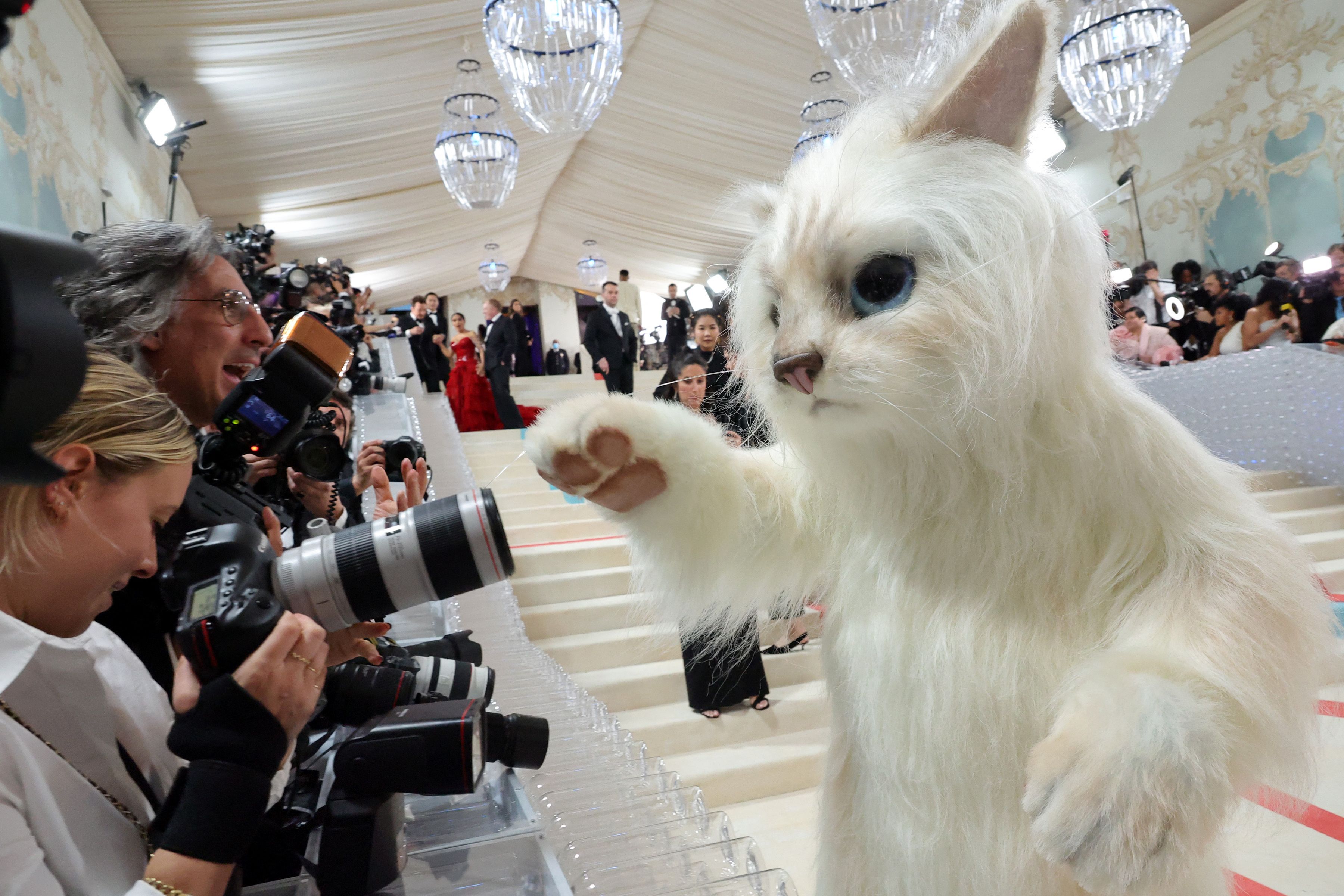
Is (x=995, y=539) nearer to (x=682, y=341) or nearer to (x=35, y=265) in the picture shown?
(x=35, y=265)

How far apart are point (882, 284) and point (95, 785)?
950mm

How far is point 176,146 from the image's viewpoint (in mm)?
5469

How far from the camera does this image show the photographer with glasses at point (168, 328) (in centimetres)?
127

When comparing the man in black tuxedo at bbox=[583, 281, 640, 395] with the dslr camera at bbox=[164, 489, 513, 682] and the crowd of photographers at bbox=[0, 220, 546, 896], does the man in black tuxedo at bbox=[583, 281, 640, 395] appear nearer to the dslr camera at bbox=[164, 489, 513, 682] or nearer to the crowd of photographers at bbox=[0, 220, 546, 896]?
the crowd of photographers at bbox=[0, 220, 546, 896]

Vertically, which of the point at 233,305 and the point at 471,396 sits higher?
the point at 471,396

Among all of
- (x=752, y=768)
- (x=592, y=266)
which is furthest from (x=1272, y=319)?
(x=592, y=266)

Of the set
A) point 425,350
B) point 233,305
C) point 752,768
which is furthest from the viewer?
point 425,350

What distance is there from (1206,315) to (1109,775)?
7403 mm

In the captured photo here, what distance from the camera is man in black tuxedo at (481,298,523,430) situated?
308 inches

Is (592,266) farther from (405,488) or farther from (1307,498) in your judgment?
(405,488)

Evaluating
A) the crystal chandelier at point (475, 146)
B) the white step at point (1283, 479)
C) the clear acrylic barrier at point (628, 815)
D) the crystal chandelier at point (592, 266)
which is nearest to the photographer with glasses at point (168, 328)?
the clear acrylic barrier at point (628, 815)

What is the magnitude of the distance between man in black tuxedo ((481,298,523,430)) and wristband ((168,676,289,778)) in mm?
6993

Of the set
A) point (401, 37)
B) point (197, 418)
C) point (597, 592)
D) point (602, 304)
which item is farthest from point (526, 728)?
point (602, 304)

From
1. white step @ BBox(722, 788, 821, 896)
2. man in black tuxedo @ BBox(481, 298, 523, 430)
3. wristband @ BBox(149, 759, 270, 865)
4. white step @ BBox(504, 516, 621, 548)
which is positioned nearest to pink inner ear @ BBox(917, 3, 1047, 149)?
wristband @ BBox(149, 759, 270, 865)
